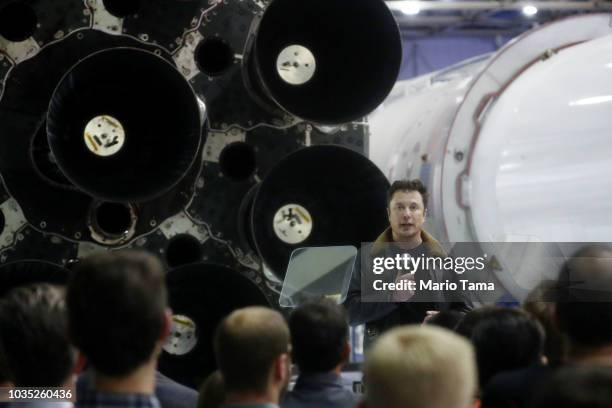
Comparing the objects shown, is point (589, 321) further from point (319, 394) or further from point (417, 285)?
point (417, 285)

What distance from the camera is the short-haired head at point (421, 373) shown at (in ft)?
5.01

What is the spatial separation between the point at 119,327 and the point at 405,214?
2028 mm

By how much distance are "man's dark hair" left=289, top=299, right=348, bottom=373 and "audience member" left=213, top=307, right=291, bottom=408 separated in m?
0.42

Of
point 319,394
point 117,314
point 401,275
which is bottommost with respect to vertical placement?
point 319,394

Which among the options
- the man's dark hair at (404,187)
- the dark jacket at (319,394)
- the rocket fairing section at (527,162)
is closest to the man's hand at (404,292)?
the man's dark hair at (404,187)

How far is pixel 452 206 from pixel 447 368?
121 inches

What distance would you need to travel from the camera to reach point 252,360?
2199mm

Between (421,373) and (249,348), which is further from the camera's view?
(249,348)

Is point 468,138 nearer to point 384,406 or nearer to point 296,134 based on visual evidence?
point 296,134

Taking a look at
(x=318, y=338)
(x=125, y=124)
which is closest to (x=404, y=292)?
(x=318, y=338)

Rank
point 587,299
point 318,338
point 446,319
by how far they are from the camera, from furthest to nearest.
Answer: point 446,319, point 318,338, point 587,299

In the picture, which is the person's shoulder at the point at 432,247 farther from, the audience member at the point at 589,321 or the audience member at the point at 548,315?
the audience member at the point at 589,321

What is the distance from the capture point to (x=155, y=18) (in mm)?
3982

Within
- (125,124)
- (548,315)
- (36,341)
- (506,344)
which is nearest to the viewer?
(36,341)
